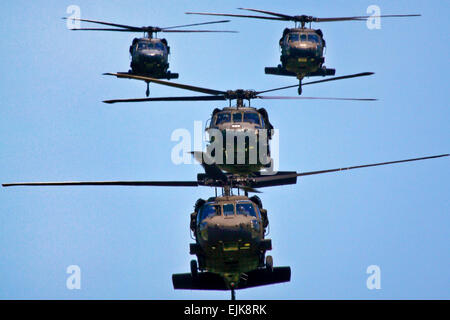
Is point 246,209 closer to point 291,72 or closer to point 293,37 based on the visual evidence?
point 293,37

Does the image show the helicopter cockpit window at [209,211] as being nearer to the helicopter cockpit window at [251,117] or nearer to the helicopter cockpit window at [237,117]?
the helicopter cockpit window at [237,117]

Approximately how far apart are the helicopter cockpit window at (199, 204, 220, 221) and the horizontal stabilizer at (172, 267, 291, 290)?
11.5ft

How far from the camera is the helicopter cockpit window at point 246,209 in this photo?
3525 cm

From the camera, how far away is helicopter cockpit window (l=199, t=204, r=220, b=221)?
1389 inches

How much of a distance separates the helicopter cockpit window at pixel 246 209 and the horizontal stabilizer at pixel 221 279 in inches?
139

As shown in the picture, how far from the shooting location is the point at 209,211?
35.6m

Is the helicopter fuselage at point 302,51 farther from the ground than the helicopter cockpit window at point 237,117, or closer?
farther from the ground

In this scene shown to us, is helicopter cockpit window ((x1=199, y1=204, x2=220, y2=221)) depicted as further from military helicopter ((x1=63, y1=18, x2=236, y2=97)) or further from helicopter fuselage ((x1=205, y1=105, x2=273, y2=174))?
military helicopter ((x1=63, y1=18, x2=236, y2=97))

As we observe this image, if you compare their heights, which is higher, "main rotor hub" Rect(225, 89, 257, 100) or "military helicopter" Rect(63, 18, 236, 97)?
"military helicopter" Rect(63, 18, 236, 97)

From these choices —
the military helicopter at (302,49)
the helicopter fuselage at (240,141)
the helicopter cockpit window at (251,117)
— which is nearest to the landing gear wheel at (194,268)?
the helicopter fuselage at (240,141)

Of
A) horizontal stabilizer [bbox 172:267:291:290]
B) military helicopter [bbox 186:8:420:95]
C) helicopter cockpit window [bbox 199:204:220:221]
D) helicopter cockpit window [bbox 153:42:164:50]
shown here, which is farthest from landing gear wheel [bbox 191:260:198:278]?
helicopter cockpit window [bbox 153:42:164:50]

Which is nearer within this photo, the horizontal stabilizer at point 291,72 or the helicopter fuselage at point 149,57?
the helicopter fuselage at point 149,57

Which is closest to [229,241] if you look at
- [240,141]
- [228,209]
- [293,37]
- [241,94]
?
[228,209]
